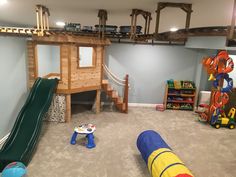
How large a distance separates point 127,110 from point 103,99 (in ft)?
4.18

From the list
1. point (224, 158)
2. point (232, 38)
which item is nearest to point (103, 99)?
point (224, 158)

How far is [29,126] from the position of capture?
4.87 m

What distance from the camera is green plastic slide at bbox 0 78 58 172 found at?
4.08 meters

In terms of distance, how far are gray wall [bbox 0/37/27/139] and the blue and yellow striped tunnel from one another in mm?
3477

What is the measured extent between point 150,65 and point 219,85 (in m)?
2.70

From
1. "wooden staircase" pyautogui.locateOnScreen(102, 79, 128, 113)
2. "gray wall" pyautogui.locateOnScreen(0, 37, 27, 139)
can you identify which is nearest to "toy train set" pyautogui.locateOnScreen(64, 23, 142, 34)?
"gray wall" pyautogui.locateOnScreen(0, 37, 27, 139)

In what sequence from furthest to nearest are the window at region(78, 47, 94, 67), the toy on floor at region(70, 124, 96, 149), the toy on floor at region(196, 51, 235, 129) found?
the window at region(78, 47, 94, 67)
the toy on floor at region(196, 51, 235, 129)
the toy on floor at region(70, 124, 96, 149)

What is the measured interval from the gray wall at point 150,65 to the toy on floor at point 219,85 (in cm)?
179

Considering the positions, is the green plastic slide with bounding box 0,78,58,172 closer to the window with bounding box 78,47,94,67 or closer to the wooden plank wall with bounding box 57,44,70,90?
the wooden plank wall with bounding box 57,44,70,90

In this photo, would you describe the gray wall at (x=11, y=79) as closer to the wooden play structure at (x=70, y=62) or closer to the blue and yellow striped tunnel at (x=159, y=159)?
the wooden play structure at (x=70, y=62)

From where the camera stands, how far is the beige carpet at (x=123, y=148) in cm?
404

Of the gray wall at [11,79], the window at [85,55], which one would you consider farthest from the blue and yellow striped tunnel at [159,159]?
the window at [85,55]

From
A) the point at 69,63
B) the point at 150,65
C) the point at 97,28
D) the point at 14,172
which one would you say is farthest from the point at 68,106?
the point at 150,65

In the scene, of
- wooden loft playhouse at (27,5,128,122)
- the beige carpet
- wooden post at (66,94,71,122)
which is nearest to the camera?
the beige carpet
